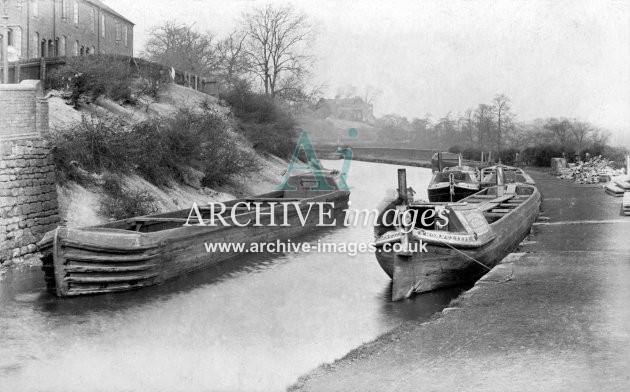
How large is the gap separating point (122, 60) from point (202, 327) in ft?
85.6

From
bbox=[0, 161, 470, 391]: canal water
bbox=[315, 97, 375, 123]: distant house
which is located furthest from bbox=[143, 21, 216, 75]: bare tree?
bbox=[315, 97, 375, 123]: distant house

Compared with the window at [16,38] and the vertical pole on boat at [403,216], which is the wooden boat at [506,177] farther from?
the window at [16,38]

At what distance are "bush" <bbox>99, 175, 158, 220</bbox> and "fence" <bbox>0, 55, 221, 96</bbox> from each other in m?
6.92

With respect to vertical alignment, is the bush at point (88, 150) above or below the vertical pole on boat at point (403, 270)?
above

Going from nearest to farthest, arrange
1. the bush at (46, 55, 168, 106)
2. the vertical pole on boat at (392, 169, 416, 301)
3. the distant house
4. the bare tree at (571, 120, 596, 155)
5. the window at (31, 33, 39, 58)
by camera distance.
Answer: the vertical pole on boat at (392, 169, 416, 301), the bush at (46, 55, 168, 106), the window at (31, 33, 39, 58), the bare tree at (571, 120, 596, 155), the distant house

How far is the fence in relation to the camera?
1194 inches

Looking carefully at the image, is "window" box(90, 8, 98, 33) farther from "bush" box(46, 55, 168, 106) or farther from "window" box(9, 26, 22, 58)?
"bush" box(46, 55, 168, 106)

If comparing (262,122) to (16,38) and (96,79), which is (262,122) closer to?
(16,38)

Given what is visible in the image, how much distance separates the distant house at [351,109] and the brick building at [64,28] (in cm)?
7031

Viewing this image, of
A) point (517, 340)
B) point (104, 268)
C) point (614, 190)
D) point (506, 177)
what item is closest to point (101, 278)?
A: point (104, 268)

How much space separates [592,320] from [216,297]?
7.71 m

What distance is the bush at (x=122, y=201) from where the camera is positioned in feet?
65.0

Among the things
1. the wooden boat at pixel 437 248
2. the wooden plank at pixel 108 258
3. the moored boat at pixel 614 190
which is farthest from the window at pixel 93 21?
the wooden plank at pixel 108 258

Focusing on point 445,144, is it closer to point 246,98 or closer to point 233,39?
point 233,39
